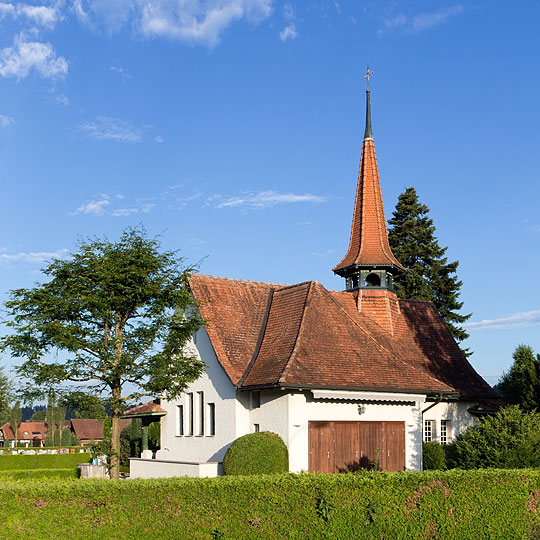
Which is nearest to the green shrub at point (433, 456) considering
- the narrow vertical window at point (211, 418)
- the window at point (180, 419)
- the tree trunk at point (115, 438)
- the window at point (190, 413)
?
the narrow vertical window at point (211, 418)

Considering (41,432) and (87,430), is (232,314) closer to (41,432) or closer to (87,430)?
(87,430)

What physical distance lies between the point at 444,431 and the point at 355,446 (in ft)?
22.0

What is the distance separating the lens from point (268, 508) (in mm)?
13203

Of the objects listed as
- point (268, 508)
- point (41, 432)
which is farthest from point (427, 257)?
point (41, 432)

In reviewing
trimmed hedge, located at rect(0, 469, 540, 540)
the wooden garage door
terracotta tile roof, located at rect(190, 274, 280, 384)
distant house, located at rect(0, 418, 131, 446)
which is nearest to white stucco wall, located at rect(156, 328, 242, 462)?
terracotta tile roof, located at rect(190, 274, 280, 384)

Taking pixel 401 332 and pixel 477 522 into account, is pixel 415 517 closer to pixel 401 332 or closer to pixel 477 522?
pixel 477 522

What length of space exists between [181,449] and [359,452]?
25.2 feet

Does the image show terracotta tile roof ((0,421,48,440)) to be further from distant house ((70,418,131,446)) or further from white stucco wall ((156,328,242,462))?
white stucco wall ((156,328,242,462))

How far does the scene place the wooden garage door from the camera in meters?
21.2

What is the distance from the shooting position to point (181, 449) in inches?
1032

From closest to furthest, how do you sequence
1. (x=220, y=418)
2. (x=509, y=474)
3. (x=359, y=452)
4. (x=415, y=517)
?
(x=415, y=517), (x=509, y=474), (x=359, y=452), (x=220, y=418)

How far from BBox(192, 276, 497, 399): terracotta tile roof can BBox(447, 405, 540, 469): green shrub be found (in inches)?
164

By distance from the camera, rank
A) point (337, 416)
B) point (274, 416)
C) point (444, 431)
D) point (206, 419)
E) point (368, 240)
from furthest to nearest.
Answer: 1. point (368, 240)
2. point (444, 431)
3. point (206, 419)
4. point (337, 416)
5. point (274, 416)

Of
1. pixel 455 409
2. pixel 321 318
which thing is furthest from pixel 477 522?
pixel 455 409
